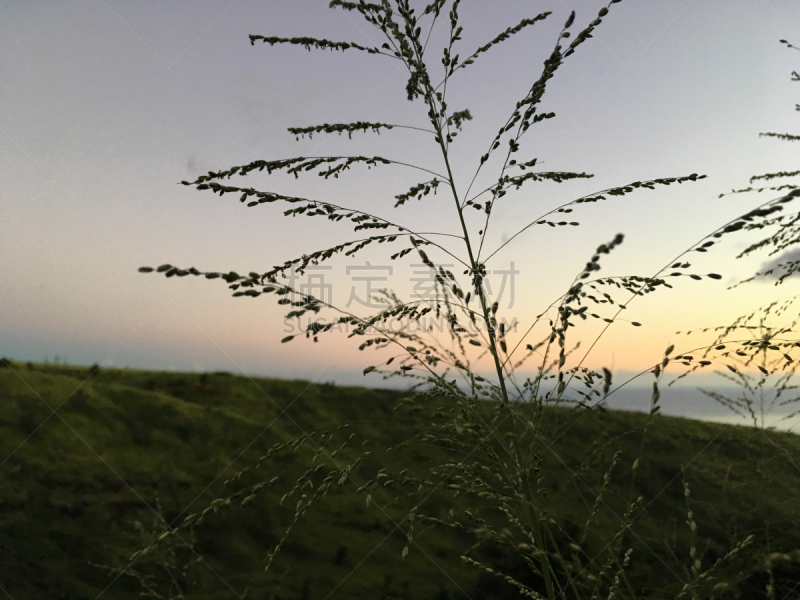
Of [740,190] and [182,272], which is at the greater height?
[740,190]

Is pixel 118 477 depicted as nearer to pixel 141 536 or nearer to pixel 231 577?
pixel 141 536

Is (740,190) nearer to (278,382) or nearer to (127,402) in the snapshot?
(278,382)

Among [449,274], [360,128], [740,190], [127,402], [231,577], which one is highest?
[740,190]

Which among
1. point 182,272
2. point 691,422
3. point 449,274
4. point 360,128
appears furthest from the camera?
point 691,422

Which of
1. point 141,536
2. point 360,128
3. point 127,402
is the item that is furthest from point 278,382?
point 360,128

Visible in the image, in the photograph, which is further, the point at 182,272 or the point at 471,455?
the point at 471,455

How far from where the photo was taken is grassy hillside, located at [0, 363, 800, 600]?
355cm

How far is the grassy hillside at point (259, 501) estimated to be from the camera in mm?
3551

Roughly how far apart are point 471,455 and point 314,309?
34.6 inches

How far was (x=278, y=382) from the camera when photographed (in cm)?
643

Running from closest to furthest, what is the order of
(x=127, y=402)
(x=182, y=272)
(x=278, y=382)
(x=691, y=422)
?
1. (x=182, y=272)
2. (x=127, y=402)
3. (x=278, y=382)
4. (x=691, y=422)

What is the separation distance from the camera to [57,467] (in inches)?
170

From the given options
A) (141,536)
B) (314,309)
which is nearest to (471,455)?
(314,309)

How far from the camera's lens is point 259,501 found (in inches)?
173
